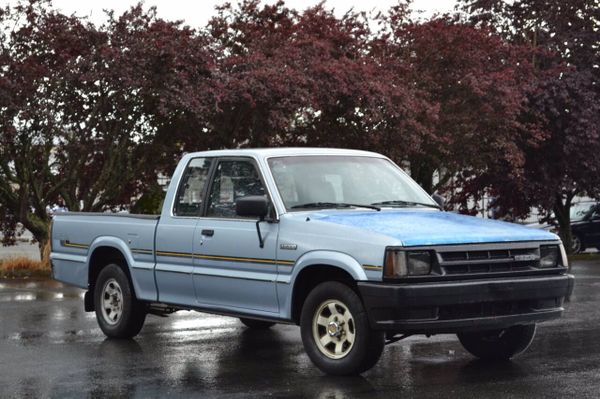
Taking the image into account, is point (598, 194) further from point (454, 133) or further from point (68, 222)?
point (68, 222)

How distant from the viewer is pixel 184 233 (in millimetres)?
10367

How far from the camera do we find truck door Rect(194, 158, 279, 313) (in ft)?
31.0

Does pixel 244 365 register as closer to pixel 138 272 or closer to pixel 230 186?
pixel 230 186

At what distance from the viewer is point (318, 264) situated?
8.92m

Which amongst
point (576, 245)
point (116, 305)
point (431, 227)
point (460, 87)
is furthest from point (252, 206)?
point (576, 245)

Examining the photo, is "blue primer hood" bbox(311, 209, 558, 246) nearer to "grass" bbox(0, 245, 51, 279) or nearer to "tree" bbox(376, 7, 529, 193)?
"grass" bbox(0, 245, 51, 279)

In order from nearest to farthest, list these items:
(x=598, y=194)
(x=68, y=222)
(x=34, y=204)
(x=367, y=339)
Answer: (x=367, y=339), (x=68, y=222), (x=34, y=204), (x=598, y=194)

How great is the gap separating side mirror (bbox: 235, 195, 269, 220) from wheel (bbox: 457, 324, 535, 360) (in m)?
2.10

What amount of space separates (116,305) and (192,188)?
1.64 m

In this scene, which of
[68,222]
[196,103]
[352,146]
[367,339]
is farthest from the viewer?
[352,146]

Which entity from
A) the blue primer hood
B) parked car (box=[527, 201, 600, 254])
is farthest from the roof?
parked car (box=[527, 201, 600, 254])

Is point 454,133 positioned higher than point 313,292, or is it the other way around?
point 454,133

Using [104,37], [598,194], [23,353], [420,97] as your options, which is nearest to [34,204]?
[104,37]

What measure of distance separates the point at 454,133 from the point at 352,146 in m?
3.35
